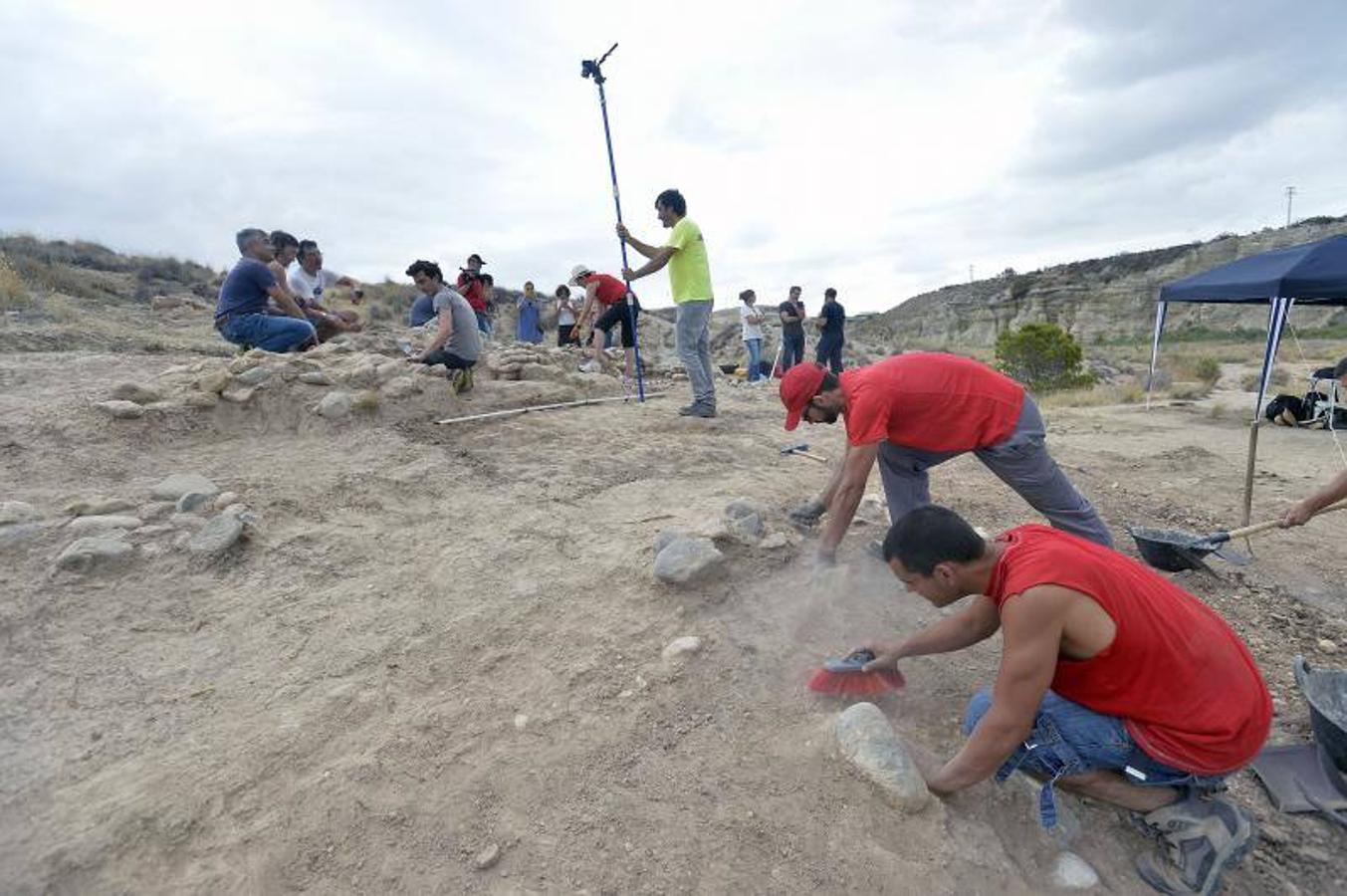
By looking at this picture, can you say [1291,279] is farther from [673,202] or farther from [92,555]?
[92,555]

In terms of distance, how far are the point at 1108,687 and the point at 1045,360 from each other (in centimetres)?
1525

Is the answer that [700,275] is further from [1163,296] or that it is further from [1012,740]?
[1163,296]

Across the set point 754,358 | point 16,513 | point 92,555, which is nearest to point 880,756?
point 92,555

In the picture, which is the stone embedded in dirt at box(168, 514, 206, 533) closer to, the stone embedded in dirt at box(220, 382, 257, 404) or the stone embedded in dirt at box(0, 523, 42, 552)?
the stone embedded in dirt at box(0, 523, 42, 552)

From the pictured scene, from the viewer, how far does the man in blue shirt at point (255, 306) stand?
538 centimetres

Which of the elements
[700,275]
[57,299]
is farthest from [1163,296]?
[57,299]

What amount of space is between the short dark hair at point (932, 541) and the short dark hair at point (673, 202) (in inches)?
169

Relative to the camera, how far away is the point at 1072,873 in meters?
1.79

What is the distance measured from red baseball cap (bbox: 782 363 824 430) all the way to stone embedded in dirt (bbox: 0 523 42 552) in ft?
11.4

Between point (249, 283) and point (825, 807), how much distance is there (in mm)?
5575

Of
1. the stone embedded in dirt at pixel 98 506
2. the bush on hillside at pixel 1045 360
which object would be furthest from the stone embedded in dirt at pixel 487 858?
the bush on hillside at pixel 1045 360

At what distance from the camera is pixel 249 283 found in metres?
5.43

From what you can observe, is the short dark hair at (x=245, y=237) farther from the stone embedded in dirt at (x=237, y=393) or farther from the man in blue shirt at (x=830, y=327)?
the man in blue shirt at (x=830, y=327)

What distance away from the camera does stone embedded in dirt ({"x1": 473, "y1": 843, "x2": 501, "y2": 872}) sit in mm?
1746
